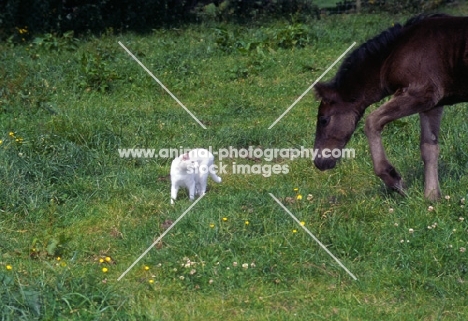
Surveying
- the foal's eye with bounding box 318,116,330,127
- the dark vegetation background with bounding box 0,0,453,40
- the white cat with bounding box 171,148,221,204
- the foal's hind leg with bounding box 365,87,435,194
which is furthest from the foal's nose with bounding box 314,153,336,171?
the dark vegetation background with bounding box 0,0,453,40

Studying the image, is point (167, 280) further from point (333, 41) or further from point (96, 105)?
point (333, 41)

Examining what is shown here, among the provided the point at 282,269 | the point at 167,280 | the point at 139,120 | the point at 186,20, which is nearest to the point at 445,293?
the point at 282,269

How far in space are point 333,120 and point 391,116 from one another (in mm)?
524

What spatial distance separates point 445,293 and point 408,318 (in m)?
0.43

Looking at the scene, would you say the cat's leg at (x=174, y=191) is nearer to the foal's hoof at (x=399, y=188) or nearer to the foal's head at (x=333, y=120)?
the foal's head at (x=333, y=120)

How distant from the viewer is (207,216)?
21.6 feet

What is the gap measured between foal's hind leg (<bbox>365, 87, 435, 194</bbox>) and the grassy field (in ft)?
0.64

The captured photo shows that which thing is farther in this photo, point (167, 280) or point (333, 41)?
point (333, 41)

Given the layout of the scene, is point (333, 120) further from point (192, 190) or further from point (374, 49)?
point (192, 190)

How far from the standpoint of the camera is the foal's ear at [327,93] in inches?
274

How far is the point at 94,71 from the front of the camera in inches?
442

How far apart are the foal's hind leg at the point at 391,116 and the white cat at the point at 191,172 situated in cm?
141

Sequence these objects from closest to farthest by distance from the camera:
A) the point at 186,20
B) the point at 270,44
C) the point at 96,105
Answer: the point at 96,105, the point at 270,44, the point at 186,20

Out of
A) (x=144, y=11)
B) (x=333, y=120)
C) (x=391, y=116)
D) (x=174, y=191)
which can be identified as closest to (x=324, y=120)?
(x=333, y=120)
